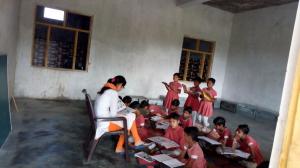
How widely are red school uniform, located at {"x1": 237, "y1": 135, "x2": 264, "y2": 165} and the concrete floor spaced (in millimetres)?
664

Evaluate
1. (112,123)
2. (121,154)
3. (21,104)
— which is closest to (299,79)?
(112,123)

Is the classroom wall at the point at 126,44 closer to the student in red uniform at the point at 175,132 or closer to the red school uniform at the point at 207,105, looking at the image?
the red school uniform at the point at 207,105

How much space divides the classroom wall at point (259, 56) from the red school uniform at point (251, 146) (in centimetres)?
407

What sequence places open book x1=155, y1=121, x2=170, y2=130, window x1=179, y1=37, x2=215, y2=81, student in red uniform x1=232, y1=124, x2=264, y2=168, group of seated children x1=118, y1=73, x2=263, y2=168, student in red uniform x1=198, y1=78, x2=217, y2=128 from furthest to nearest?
window x1=179, y1=37, x2=215, y2=81, student in red uniform x1=198, y1=78, x2=217, y2=128, open book x1=155, y1=121, x2=170, y2=130, student in red uniform x1=232, y1=124, x2=264, y2=168, group of seated children x1=118, y1=73, x2=263, y2=168

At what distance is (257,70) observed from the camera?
8.17 m

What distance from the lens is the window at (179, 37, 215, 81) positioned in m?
8.70

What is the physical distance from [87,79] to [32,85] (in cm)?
139

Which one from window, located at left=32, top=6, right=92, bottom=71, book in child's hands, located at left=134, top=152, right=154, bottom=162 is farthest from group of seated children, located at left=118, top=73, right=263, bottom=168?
window, located at left=32, top=6, right=92, bottom=71

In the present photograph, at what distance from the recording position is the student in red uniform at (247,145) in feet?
12.1

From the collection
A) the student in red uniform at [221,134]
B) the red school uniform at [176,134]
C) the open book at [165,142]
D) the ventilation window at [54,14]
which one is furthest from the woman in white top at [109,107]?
the ventilation window at [54,14]

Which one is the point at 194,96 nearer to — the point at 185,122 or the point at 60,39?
the point at 185,122

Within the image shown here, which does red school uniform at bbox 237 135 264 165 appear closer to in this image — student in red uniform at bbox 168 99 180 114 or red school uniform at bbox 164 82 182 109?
student in red uniform at bbox 168 99 180 114

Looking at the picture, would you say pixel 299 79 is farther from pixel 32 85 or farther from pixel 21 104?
pixel 32 85

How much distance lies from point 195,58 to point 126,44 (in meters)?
2.64
